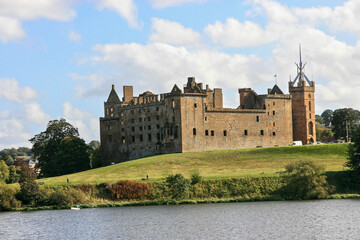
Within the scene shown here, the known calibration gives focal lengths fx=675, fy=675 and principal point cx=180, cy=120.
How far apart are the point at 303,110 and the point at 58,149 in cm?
4233

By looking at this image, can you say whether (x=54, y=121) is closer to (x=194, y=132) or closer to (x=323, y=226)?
(x=194, y=132)

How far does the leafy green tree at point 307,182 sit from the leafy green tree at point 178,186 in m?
10.7

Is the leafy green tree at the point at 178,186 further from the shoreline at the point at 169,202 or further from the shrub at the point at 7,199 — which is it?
the shrub at the point at 7,199

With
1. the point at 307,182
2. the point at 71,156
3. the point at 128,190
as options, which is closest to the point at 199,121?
the point at 71,156

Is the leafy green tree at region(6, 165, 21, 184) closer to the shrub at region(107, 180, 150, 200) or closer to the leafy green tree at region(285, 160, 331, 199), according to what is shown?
the shrub at region(107, 180, 150, 200)

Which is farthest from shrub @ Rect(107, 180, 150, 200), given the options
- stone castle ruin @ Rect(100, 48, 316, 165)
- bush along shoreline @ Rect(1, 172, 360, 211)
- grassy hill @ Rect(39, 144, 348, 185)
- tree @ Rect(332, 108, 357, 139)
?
tree @ Rect(332, 108, 357, 139)

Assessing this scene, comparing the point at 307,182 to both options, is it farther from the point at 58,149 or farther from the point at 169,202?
the point at 58,149

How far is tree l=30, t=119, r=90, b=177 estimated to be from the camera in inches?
4210

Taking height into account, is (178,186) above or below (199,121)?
below

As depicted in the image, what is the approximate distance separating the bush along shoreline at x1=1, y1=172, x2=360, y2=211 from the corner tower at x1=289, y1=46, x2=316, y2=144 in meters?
43.5

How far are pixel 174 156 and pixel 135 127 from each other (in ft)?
45.5

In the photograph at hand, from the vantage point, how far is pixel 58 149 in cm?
10944

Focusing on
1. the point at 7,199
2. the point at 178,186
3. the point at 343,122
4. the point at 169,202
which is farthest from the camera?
the point at 343,122

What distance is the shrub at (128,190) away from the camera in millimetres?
73500
